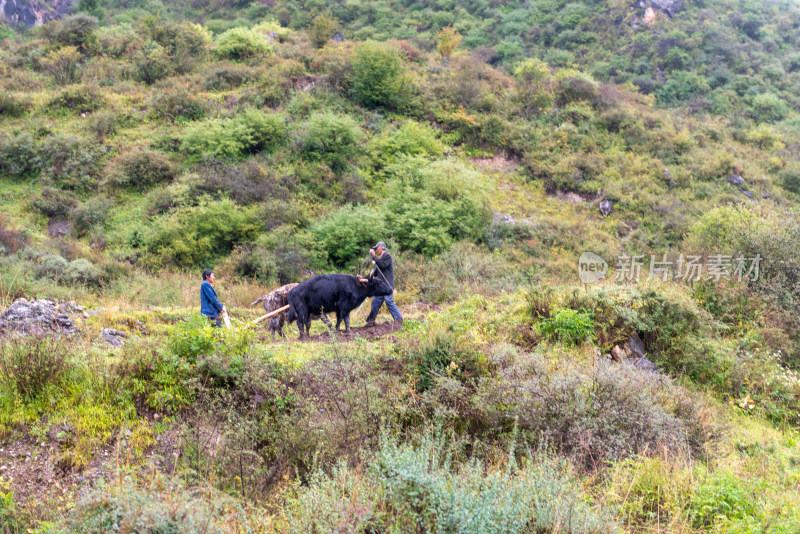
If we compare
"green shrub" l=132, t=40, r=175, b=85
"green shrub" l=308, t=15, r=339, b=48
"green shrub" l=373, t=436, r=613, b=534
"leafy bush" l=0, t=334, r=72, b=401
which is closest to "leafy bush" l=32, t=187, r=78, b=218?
"green shrub" l=132, t=40, r=175, b=85

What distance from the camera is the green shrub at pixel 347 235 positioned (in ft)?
56.2

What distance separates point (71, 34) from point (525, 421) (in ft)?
105

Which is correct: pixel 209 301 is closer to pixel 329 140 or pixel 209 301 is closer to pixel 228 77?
pixel 329 140

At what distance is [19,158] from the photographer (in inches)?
784

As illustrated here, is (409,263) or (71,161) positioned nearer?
(409,263)

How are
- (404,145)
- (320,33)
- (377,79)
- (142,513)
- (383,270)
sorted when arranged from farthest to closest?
1. (320,33)
2. (377,79)
3. (404,145)
4. (383,270)
5. (142,513)

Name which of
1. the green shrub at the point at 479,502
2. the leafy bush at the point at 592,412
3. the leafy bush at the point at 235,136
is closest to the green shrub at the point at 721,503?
the leafy bush at the point at 592,412

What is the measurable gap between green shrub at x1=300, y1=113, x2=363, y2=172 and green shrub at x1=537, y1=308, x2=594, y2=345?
14.7 m

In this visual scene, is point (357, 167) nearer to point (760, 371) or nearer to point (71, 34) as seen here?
point (760, 371)

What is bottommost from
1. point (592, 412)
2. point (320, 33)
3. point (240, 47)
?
point (592, 412)

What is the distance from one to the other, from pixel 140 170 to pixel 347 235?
29.4ft

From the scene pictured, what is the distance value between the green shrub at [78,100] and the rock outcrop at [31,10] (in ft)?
81.4

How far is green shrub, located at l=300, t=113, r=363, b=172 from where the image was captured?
2214 cm

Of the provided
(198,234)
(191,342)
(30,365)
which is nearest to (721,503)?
(191,342)
